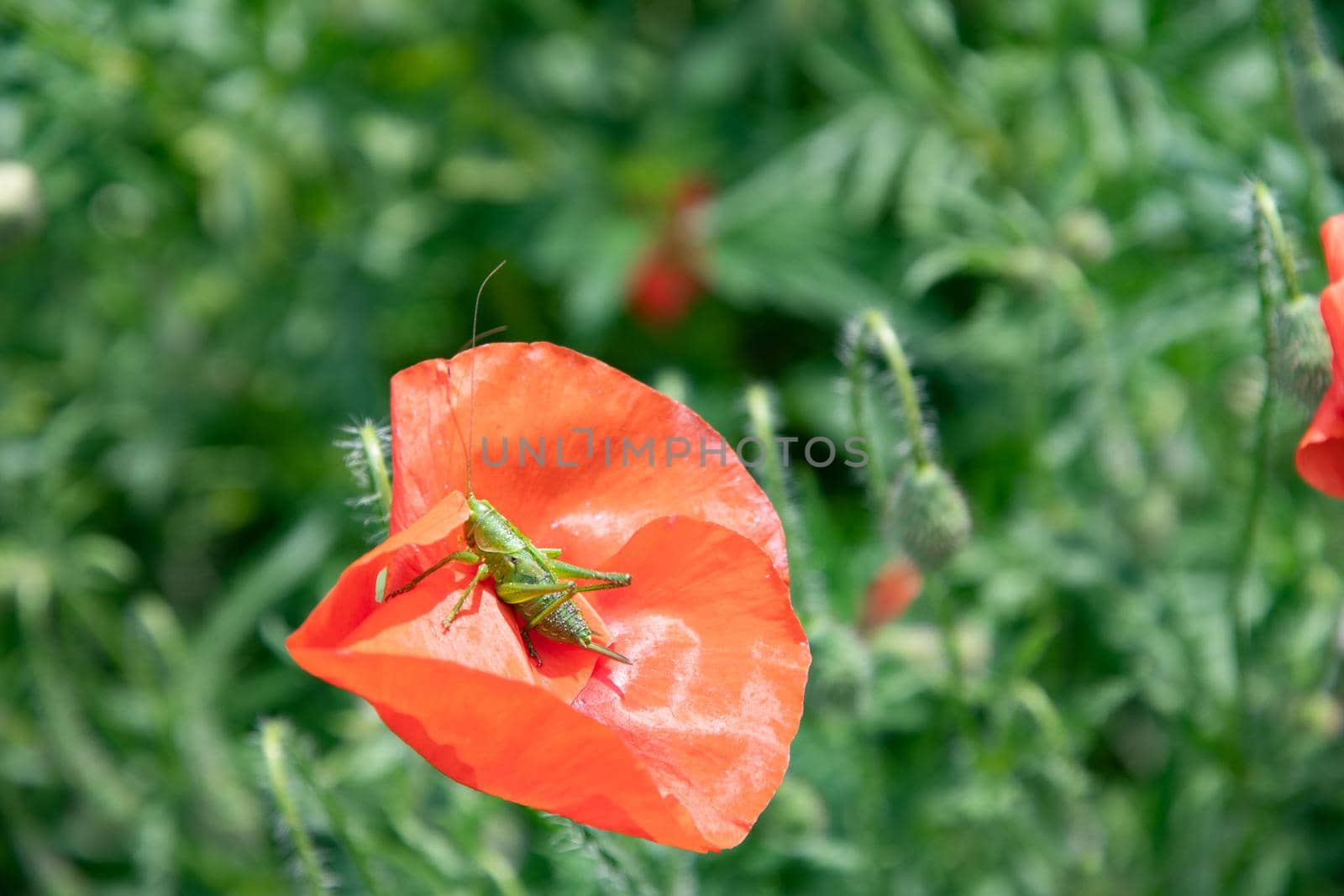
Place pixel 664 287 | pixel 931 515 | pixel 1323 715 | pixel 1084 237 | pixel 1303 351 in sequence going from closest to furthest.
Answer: pixel 1303 351, pixel 931 515, pixel 1323 715, pixel 1084 237, pixel 664 287

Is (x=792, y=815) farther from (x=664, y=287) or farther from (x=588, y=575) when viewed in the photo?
(x=664, y=287)

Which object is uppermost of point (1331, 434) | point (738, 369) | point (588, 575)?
point (1331, 434)

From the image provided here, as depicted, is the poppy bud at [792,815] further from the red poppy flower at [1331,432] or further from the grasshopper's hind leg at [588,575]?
the red poppy flower at [1331,432]

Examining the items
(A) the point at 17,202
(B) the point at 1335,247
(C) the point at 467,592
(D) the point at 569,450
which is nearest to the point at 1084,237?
(B) the point at 1335,247

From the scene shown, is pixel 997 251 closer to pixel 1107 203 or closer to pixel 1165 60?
pixel 1107 203

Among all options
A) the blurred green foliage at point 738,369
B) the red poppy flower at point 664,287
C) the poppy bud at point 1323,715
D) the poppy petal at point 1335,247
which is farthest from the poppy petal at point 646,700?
the red poppy flower at point 664,287

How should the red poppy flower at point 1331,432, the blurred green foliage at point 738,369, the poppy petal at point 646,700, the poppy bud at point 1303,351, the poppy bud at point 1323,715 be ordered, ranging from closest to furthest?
the poppy petal at point 646,700
the red poppy flower at point 1331,432
the poppy bud at point 1303,351
the poppy bud at point 1323,715
the blurred green foliage at point 738,369

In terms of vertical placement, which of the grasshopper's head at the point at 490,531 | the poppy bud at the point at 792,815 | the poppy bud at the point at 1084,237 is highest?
the grasshopper's head at the point at 490,531

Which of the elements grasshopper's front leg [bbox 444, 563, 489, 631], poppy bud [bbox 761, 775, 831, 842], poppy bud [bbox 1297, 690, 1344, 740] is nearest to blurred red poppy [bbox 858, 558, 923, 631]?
poppy bud [bbox 761, 775, 831, 842]
